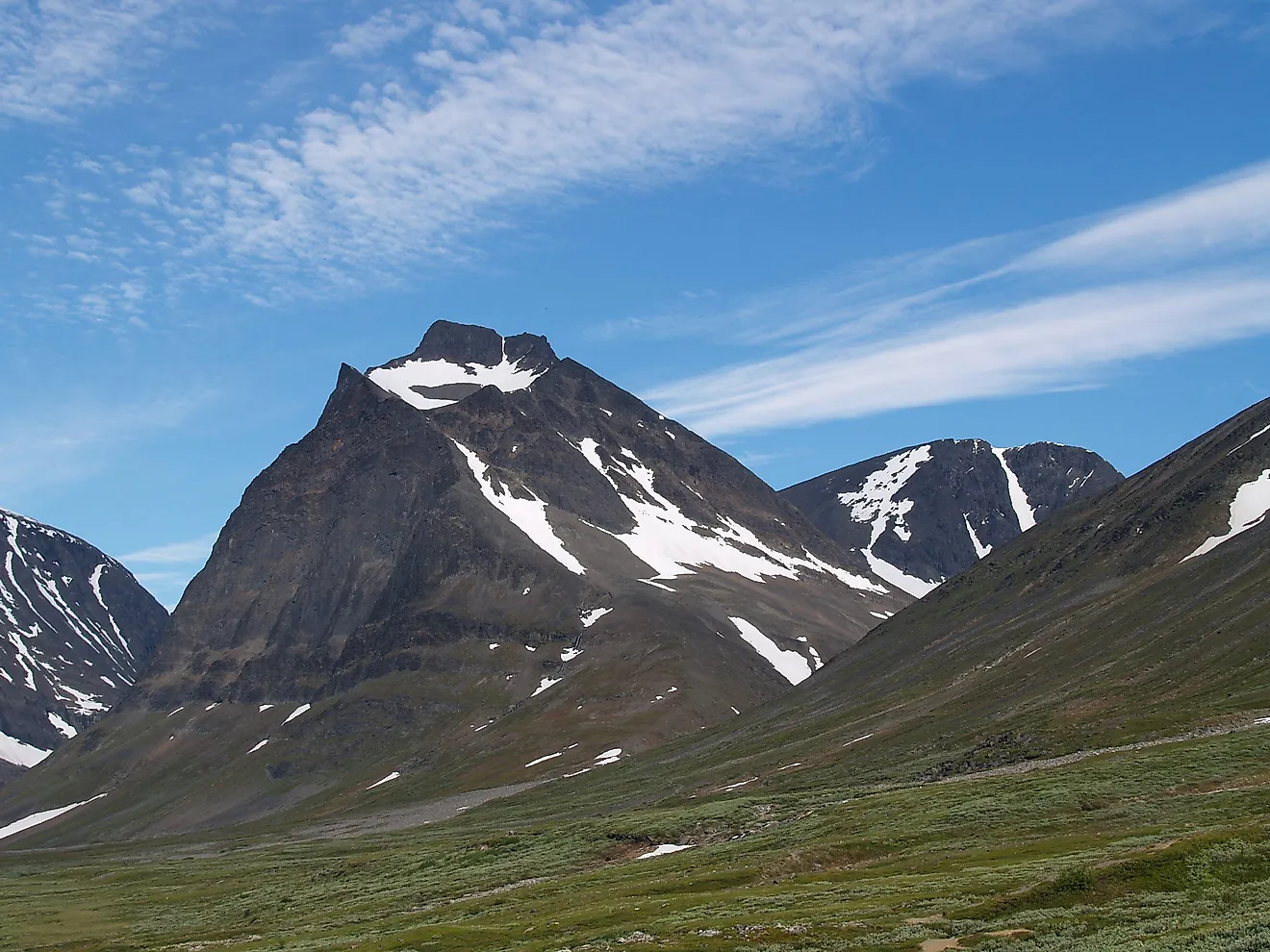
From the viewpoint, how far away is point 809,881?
7638 centimetres

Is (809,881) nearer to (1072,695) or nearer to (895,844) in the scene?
(895,844)

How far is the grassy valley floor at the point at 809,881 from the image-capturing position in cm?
5228

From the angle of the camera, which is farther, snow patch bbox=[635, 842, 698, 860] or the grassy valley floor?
snow patch bbox=[635, 842, 698, 860]

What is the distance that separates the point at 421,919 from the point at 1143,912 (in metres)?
51.8

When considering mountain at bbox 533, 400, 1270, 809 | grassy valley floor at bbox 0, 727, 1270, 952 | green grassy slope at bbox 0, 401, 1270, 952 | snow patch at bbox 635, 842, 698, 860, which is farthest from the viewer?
mountain at bbox 533, 400, 1270, 809

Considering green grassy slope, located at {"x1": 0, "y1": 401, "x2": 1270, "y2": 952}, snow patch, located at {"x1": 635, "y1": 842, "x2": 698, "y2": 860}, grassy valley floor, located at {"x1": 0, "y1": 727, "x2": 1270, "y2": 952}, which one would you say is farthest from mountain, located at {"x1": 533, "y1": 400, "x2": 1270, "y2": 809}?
snow patch, located at {"x1": 635, "y1": 842, "x2": 698, "y2": 860}

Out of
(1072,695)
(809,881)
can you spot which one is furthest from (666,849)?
(1072,695)

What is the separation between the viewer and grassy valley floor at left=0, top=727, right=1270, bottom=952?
5228 cm

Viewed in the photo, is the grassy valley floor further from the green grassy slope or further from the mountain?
the mountain

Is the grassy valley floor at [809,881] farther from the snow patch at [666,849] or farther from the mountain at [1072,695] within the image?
the mountain at [1072,695]

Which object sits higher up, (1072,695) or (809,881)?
(1072,695)

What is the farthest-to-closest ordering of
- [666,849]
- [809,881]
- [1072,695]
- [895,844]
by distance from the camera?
[1072,695], [666,849], [895,844], [809,881]

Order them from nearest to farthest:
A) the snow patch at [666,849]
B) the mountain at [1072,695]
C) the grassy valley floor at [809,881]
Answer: the grassy valley floor at [809,881], the snow patch at [666,849], the mountain at [1072,695]

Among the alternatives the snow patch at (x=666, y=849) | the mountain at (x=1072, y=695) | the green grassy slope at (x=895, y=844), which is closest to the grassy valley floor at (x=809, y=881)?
the green grassy slope at (x=895, y=844)
